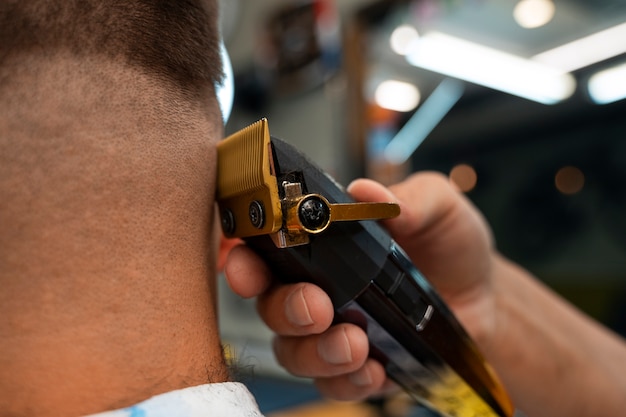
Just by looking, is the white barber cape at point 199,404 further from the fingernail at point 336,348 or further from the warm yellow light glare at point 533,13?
the warm yellow light glare at point 533,13

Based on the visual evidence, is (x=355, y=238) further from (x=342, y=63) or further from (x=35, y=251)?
(x=342, y=63)

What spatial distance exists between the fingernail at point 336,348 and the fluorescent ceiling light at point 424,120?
5.47ft

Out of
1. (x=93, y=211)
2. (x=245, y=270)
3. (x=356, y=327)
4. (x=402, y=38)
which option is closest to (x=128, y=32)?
(x=93, y=211)

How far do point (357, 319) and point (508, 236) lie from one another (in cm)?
193

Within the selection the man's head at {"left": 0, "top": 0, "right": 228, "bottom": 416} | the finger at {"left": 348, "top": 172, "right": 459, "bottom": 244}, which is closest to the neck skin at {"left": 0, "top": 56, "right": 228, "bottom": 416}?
the man's head at {"left": 0, "top": 0, "right": 228, "bottom": 416}

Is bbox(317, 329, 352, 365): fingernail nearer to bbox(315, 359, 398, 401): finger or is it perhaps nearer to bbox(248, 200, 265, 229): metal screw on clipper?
bbox(315, 359, 398, 401): finger

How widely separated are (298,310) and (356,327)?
0.08 m

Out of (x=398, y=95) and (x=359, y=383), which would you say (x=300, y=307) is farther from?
(x=398, y=95)

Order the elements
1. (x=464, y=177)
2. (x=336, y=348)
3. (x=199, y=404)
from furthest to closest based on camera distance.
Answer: (x=464, y=177) < (x=336, y=348) < (x=199, y=404)

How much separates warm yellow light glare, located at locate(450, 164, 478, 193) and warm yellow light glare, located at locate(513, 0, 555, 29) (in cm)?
63

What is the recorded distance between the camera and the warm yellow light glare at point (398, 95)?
2.40 meters

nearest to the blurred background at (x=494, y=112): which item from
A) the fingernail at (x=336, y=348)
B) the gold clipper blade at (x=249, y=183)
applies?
the fingernail at (x=336, y=348)

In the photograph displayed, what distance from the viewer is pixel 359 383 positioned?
2.77 ft

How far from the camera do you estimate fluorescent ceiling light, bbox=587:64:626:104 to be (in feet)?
6.72
